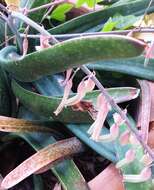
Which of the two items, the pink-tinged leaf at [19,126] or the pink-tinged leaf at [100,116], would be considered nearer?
the pink-tinged leaf at [100,116]

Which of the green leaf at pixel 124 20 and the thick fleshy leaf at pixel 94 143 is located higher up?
the green leaf at pixel 124 20

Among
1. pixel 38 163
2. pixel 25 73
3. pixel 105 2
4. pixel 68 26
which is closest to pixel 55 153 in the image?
pixel 38 163

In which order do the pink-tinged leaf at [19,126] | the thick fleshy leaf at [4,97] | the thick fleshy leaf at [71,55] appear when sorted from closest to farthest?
the thick fleshy leaf at [71,55], the pink-tinged leaf at [19,126], the thick fleshy leaf at [4,97]

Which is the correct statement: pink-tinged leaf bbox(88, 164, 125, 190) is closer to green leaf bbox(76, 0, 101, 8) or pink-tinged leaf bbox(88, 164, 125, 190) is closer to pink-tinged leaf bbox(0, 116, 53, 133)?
pink-tinged leaf bbox(0, 116, 53, 133)

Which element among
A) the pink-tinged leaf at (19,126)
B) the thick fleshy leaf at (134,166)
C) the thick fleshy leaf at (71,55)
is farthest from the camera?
the pink-tinged leaf at (19,126)

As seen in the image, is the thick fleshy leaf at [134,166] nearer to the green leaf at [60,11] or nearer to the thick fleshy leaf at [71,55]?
the thick fleshy leaf at [71,55]

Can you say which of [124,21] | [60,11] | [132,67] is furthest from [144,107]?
[60,11]

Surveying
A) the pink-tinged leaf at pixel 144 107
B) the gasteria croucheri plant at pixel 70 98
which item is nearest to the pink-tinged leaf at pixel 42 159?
the gasteria croucheri plant at pixel 70 98
